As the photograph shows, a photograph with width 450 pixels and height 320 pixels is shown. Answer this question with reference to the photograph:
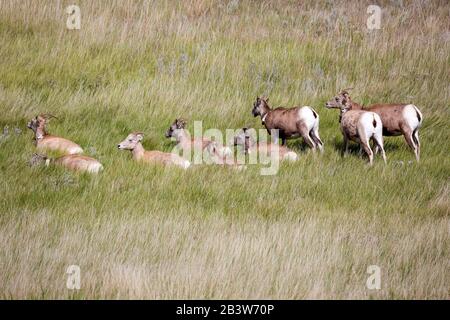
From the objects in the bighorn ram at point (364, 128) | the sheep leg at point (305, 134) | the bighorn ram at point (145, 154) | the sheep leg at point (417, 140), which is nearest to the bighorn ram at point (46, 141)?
the bighorn ram at point (145, 154)

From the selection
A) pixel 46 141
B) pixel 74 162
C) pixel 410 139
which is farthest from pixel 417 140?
pixel 46 141

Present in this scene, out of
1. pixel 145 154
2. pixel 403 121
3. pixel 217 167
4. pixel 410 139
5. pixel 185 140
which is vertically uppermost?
pixel 403 121

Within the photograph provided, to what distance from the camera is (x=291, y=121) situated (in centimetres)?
1725

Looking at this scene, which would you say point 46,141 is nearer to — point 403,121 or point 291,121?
point 291,121

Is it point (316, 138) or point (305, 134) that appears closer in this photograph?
point (305, 134)

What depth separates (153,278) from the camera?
36.1 ft

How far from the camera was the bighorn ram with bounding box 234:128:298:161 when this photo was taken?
16.2 metres

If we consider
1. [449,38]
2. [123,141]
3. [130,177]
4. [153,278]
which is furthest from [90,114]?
[449,38]

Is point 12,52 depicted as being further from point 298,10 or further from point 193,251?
point 193,251

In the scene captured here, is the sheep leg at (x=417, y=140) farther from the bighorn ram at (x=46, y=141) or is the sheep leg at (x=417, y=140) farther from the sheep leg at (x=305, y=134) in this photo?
the bighorn ram at (x=46, y=141)

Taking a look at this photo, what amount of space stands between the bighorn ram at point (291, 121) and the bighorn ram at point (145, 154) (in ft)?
8.48

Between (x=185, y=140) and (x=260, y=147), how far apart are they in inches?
54.1

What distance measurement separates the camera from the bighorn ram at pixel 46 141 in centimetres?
1595

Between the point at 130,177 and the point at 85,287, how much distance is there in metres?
4.24
